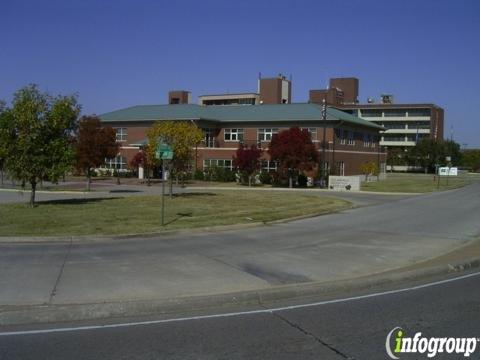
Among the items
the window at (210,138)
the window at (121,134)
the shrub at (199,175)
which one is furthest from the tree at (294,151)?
the window at (121,134)

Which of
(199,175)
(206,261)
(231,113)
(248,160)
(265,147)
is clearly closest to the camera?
(206,261)

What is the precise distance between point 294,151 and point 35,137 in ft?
90.7

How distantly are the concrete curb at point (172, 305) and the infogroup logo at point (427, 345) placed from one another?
2.35 metres

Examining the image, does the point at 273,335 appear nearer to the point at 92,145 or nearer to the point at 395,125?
the point at 92,145

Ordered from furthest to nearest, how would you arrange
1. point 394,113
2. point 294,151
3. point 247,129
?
point 394,113 < point 247,129 < point 294,151

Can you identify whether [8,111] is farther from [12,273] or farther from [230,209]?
[12,273]

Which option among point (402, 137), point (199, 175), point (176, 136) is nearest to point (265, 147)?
point (199, 175)

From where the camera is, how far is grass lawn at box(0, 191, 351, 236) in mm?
16078

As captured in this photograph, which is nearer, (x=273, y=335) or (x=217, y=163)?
(x=273, y=335)

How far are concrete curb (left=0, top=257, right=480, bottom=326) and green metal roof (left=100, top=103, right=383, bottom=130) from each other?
163 feet

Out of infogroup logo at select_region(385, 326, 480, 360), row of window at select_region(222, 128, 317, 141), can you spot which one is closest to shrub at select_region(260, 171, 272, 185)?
row of window at select_region(222, 128, 317, 141)

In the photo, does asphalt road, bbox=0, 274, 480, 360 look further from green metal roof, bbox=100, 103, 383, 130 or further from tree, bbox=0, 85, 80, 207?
green metal roof, bbox=100, 103, 383, 130

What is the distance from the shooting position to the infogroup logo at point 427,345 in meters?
6.15

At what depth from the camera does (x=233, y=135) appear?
6306cm
